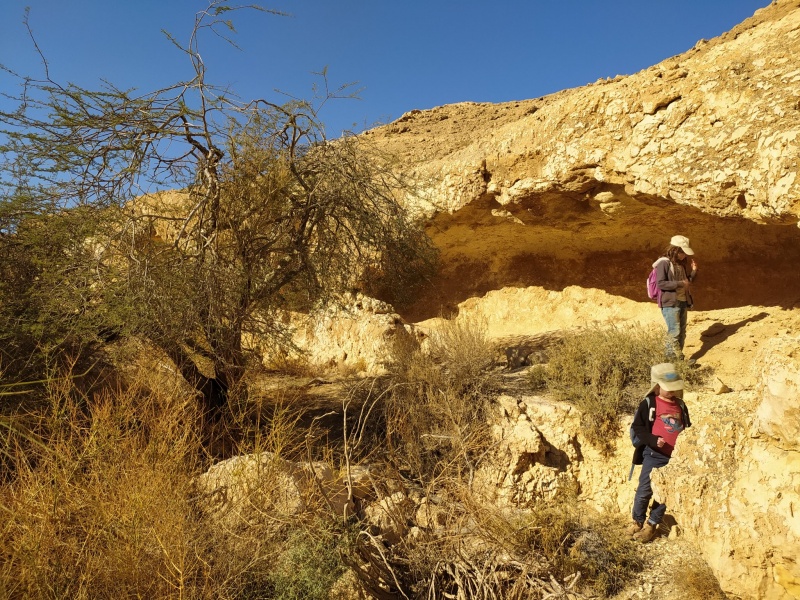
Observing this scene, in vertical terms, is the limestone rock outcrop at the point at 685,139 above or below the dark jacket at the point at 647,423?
above

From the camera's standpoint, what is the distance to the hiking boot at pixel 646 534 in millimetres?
4297

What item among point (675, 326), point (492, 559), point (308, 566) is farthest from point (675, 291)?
point (308, 566)

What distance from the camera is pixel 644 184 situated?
6059mm

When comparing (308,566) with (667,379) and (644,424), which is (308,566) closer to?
(644,424)

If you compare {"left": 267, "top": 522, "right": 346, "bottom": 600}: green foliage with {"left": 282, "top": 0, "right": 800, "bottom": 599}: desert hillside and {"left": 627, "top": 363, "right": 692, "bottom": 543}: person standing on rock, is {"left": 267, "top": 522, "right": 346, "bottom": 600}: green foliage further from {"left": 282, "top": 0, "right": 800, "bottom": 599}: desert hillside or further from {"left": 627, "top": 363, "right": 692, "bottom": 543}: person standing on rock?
{"left": 627, "top": 363, "right": 692, "bottom": 543}: person standing on rock

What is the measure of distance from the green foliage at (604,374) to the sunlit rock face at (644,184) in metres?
1.73

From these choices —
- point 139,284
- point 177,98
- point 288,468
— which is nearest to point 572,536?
point 288,468

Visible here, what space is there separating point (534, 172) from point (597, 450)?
3.82 meters

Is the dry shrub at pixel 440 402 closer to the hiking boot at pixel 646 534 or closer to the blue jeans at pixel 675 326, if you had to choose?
the hiking boot at pixel 646 534

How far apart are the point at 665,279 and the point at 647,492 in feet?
7.71

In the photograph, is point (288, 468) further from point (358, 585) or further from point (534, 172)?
point (534, 172)

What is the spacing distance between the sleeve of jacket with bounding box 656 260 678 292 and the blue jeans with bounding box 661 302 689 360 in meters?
0.23

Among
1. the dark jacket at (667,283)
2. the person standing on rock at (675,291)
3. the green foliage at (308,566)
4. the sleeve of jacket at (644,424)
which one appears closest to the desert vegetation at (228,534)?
the green foliage at (308,566)

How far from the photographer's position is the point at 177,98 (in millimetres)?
4926
